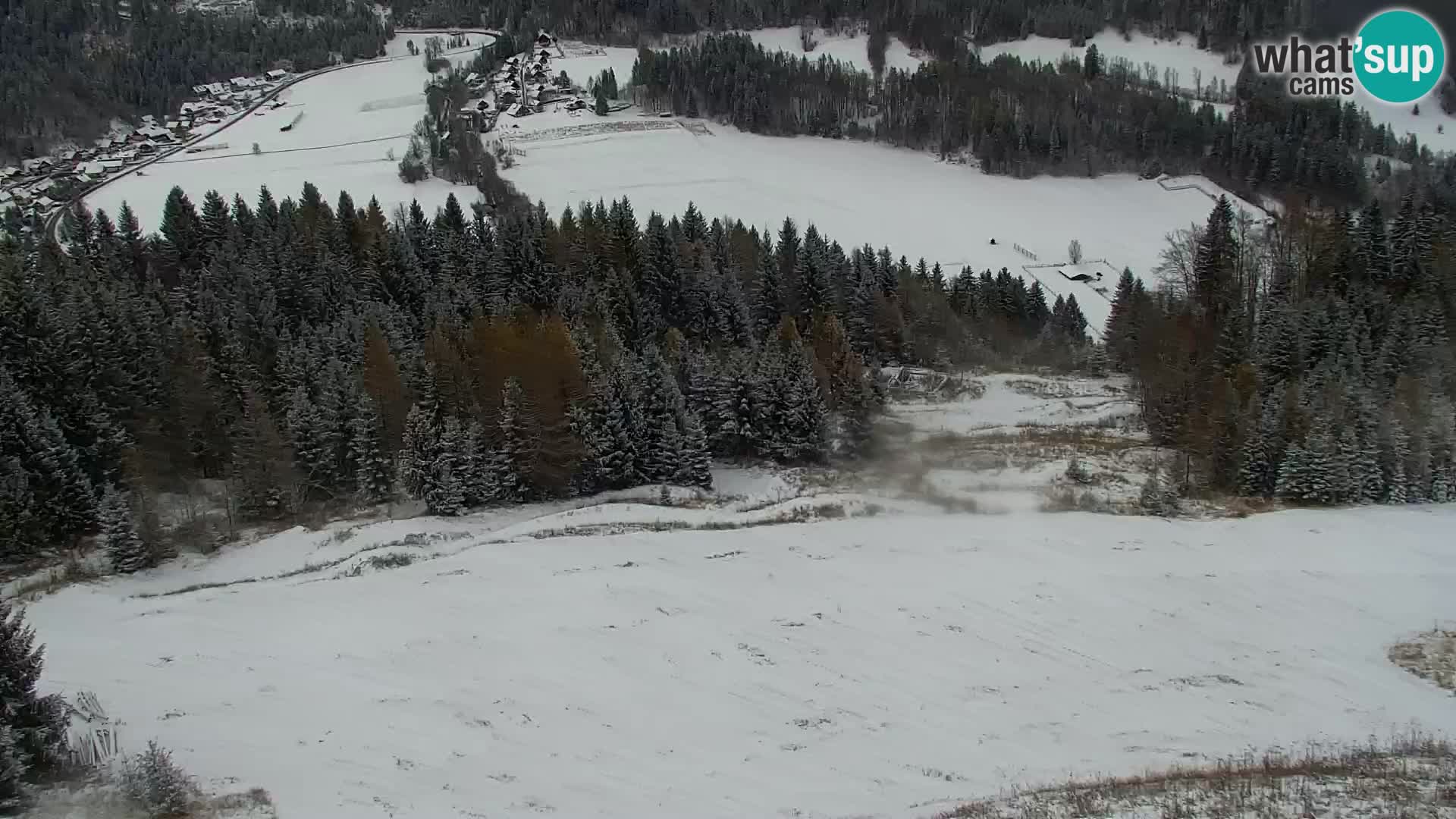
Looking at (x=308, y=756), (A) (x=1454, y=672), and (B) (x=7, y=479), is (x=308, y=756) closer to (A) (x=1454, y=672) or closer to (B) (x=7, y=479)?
(B) (x=7, y=479)

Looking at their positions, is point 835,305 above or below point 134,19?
below

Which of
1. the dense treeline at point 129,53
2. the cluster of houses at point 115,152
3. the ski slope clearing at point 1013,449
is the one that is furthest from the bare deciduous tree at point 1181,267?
the dense treeline at point 129,53

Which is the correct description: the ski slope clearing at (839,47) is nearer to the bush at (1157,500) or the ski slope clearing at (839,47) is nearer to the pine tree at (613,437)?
the pine tree at (613,437)

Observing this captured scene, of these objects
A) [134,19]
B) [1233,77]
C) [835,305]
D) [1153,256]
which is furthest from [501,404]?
[134,19]

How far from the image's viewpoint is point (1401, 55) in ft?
338

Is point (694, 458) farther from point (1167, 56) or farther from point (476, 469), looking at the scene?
point (1167, 56)

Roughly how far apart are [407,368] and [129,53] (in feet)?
502

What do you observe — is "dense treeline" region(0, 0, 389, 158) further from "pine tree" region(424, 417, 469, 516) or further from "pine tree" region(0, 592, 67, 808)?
"pine tree" region(0, 592, 67, 808)

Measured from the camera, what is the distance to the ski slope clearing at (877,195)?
90750mm

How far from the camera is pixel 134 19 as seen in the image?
168 metres

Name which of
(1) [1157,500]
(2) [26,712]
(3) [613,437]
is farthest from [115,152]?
(1) [1157,500]

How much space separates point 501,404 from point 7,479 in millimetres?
13509

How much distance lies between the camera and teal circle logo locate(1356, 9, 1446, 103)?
98750 millimetres

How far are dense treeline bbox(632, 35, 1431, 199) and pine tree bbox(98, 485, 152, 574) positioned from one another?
341ft
